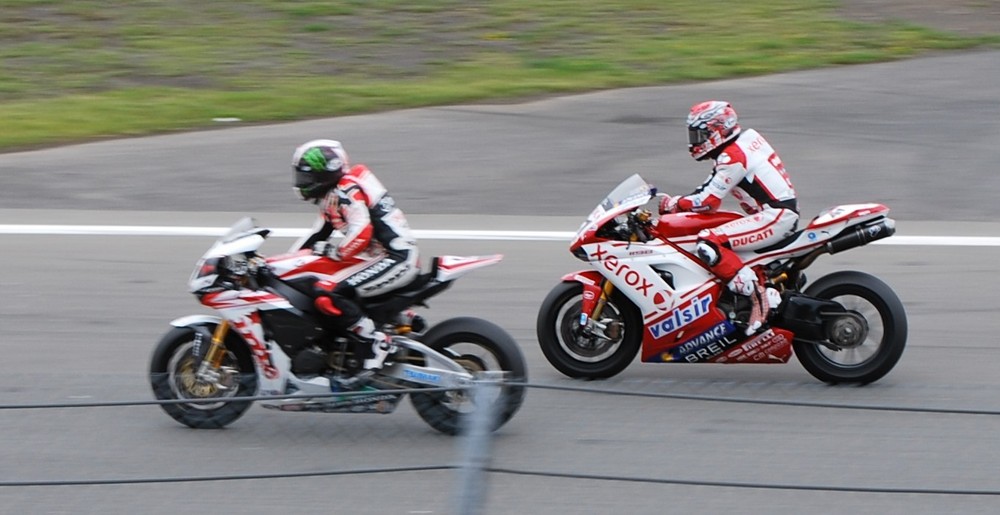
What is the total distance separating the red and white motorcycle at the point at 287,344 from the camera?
7211 mm

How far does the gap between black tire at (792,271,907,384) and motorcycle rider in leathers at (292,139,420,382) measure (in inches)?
101

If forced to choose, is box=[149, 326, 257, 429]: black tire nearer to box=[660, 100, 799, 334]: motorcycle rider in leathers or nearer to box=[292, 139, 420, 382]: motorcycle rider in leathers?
box=[292, 139, 420, 382]: motorcycle rider in leathers

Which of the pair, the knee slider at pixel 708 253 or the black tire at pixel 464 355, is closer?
the black tire at pixel 464 355

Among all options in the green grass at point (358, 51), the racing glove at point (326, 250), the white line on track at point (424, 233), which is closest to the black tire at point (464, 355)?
the racing glove at point (326, 250)

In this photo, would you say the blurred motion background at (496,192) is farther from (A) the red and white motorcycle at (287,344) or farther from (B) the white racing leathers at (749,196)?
(B) the white racing leathers at (749,196)

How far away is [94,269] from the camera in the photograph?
35.8ft

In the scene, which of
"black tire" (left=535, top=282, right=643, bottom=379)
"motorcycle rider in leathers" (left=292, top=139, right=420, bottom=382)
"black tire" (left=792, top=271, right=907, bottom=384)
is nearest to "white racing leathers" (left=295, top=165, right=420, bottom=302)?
"motorcycle rider in leathers" (left=292, top=139, right=420, bottom=382)

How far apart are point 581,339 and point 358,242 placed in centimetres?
179

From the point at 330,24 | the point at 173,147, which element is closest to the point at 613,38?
the point at 330,24

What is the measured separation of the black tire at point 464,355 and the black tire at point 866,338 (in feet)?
6.61

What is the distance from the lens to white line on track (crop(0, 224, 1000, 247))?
11648mm

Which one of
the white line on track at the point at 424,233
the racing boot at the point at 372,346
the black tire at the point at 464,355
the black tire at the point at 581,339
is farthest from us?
the white line on track at the point at 424,233

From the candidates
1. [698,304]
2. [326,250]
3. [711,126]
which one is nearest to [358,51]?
[711,126]

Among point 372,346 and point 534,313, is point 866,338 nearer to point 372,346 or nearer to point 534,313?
point 534,313
